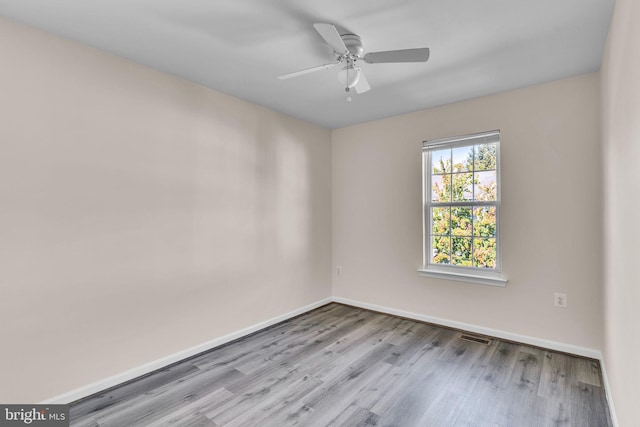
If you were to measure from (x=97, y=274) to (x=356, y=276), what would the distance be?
2.93 metres

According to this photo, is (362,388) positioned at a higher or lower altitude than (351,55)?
lower

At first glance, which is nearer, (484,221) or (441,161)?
(484,221)

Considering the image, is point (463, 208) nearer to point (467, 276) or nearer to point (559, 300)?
point (467, 276)

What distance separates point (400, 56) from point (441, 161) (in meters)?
1.87

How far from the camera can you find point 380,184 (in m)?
3.97

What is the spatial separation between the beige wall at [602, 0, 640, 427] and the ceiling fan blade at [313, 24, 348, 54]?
4.31 feet

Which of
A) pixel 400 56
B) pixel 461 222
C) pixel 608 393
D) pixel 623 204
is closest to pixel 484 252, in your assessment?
pixel 461 222

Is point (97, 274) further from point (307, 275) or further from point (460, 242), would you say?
point (460, 242)

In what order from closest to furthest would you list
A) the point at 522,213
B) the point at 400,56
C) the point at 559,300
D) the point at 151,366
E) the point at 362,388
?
the point at 400,56, the point at 362,388, the point at 151,366, the point at 559,300, the point at 522,213

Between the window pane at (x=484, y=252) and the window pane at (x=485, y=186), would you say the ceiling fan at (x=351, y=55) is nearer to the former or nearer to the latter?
the window pane at (x=485, y=186)

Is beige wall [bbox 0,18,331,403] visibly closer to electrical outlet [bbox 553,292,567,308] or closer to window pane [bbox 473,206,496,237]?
window pane [bbox 473,206,496,237]

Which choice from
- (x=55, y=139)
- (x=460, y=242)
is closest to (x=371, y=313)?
(x=460, y=242)

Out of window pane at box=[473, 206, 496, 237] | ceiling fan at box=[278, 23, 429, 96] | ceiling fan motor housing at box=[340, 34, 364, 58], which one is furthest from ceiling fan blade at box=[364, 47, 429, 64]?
window pane at box=[473, 206, 496, 237]

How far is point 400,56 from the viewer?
1.96 meters
